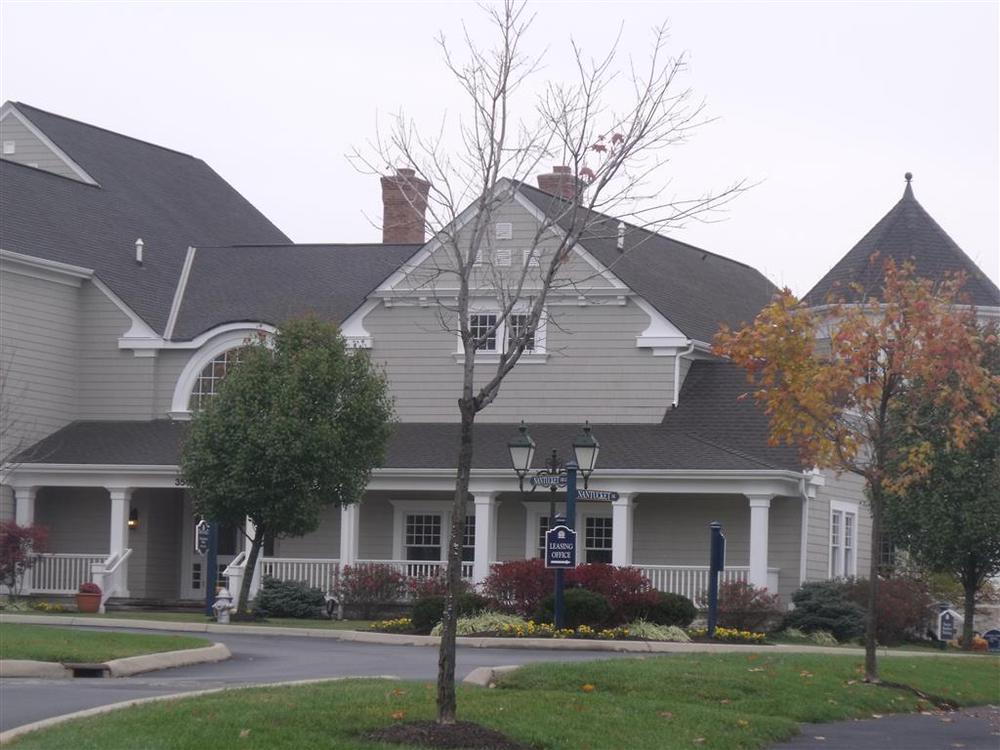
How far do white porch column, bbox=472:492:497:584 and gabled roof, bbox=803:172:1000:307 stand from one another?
10226 mm

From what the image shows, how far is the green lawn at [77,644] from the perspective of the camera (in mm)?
19984

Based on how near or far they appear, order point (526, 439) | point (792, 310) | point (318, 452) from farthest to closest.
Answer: point (318, 452), point (526, 439), point (792, 310)

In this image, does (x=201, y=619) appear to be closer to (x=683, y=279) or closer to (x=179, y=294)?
(x=179, y=294)

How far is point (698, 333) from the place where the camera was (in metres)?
36.9

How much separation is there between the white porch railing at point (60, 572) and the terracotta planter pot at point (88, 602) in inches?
71.5

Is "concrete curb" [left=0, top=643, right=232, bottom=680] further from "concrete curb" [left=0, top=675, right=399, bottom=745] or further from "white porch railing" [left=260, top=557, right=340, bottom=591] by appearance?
"white porch railing" [left=260, top=557, right=340, bottom=591]

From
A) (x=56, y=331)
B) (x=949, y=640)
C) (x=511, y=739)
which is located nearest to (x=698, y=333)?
(x=949, y=640)

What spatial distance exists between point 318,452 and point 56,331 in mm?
9276

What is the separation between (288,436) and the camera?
31.4 m

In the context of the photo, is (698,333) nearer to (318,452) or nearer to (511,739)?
(318,452)

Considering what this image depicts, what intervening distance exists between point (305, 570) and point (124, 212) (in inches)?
446

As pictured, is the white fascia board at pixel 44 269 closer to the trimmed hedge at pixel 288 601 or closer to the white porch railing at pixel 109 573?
the white porch railing at pixel 109 573

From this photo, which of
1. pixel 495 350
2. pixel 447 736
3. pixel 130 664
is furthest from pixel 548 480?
pixel 447 736

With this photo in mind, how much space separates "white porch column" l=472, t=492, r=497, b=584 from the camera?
3403cm
